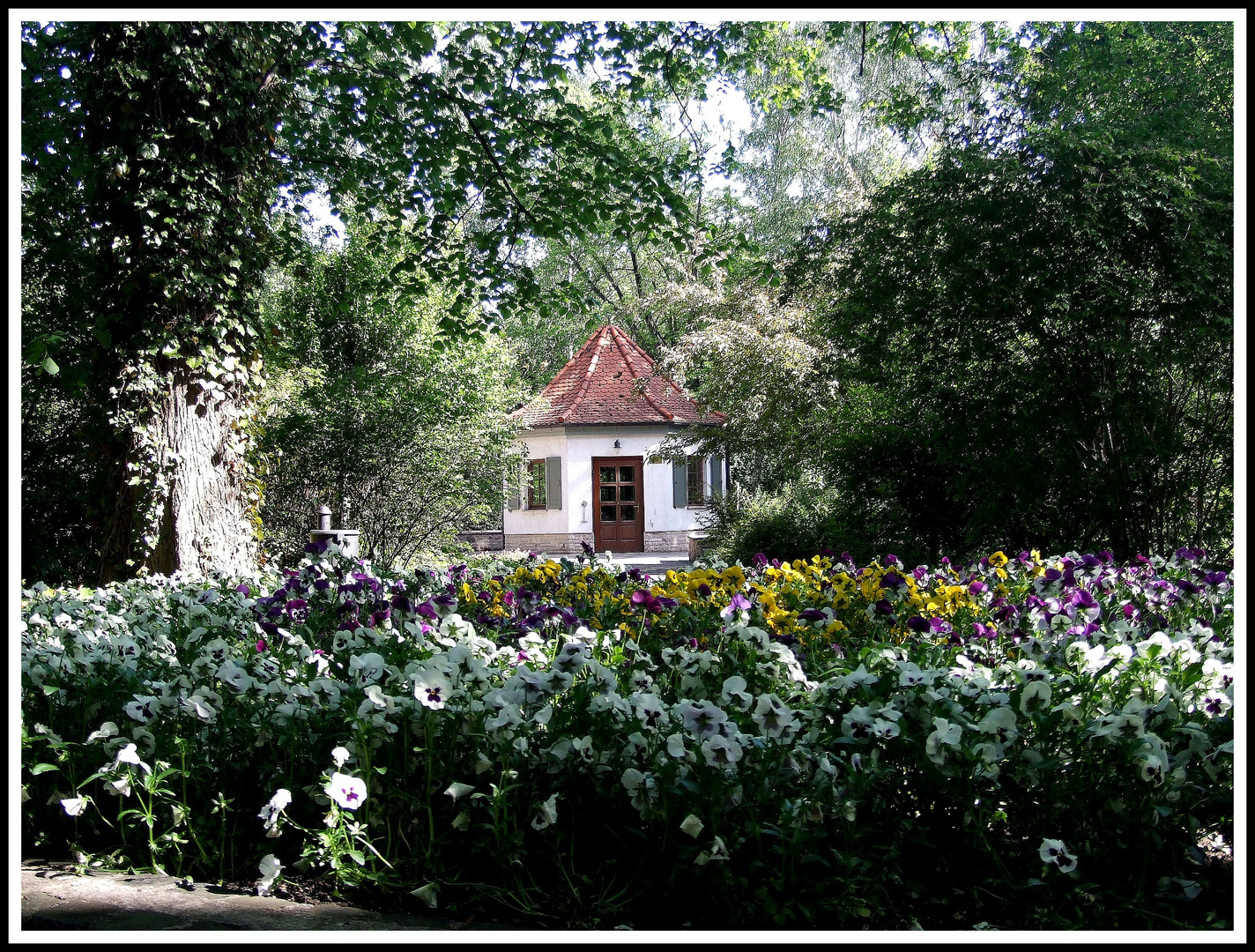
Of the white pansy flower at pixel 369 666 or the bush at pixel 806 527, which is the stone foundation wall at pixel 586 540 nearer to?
the bush at pixel 806 527

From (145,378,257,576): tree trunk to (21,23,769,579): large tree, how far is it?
0.01 metres

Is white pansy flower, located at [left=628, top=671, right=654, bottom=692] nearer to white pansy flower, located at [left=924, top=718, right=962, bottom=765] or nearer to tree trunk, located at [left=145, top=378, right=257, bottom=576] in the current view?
white pansy flower, located at [left=924, top=718, right=962, bottom=765]

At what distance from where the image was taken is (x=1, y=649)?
2299 millimetres

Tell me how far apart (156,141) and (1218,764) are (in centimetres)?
680

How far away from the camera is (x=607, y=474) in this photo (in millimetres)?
23219

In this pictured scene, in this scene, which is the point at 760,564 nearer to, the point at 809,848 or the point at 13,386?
the point at 809,848

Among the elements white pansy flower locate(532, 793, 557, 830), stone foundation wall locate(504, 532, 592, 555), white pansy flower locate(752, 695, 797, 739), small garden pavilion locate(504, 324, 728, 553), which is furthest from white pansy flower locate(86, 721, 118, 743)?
small garden pavilion locate(504, 324, 728, 553)

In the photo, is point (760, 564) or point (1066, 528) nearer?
point (760, 564)

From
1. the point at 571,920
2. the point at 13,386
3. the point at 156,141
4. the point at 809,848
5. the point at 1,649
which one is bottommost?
the point at 571,920

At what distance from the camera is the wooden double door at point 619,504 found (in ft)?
75.9

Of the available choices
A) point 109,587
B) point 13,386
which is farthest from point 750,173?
point 13,386

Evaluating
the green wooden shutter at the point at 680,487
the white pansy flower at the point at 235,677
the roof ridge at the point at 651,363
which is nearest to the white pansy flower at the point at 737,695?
the white pansy flower at the point at 235,677

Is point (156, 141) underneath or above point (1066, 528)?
above

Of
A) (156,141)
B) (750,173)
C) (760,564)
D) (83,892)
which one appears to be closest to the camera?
(83,892)
